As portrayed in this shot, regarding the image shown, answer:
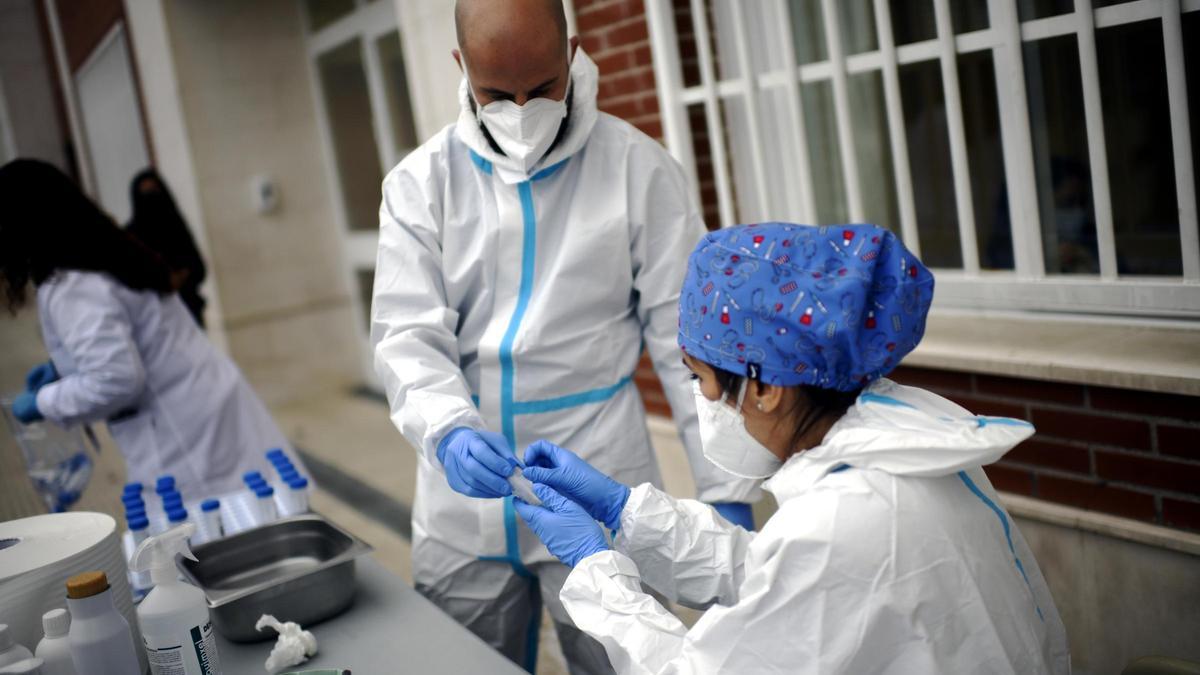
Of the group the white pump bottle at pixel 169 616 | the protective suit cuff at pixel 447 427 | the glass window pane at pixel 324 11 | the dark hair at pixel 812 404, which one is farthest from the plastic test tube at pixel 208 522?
the glass window pane at pixel 324 11

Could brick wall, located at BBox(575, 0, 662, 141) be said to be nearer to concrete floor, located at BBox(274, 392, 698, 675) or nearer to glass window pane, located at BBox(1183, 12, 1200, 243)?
concrete floor, located at BBox(274, 392, 698, 675)

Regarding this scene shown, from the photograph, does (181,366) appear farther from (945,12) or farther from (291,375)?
(291,375)

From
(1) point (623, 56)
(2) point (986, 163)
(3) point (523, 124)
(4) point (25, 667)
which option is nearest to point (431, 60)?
(1) point (623, 56)

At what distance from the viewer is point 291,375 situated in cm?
609

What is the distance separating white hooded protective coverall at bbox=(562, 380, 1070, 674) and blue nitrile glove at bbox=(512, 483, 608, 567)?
0.68 feet

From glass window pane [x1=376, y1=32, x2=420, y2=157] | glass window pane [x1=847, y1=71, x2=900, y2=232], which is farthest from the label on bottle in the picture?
glass window pane [x1=376, y1=32, x2=420, y2=157]

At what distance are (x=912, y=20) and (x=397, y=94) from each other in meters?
3.47

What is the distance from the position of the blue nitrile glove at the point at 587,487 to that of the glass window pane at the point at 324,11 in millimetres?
4646

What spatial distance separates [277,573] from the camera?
5.33 ft

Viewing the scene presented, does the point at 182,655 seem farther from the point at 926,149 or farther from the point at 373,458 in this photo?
the point at 373,458

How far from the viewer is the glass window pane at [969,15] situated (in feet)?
7.38

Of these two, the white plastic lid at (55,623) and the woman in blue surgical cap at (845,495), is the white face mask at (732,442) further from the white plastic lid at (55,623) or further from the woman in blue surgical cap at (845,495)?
the white plastic lid at (55,623)

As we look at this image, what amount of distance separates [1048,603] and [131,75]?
21.1 ft

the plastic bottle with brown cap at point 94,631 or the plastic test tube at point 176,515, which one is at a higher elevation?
the plastic bottle with brown cap at point 94,631
